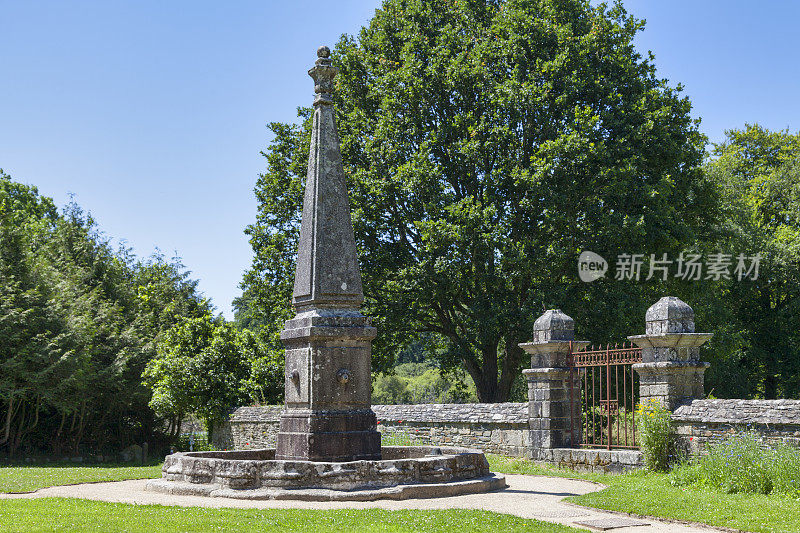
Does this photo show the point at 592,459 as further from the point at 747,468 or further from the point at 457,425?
the point at 747,468

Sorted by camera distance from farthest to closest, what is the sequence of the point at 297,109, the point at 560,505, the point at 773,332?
the point at 773,332, the point at 297,109, the point at 560,505

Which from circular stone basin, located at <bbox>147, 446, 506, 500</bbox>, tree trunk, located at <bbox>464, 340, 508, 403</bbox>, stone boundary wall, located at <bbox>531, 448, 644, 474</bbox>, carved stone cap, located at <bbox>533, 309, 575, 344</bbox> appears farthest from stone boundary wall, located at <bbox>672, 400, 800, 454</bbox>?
tree trunk, located at <bbox>464, 340, 508, 403</bbox>

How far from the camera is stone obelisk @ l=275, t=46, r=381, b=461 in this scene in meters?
10.0

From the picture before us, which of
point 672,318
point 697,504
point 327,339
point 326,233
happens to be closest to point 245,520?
point 327,339

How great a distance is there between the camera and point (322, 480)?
920 cm

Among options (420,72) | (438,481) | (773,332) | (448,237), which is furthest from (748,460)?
(773,332)

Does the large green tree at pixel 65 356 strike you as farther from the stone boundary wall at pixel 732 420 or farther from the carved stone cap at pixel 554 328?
the stone boundary wall at pixel 732 420

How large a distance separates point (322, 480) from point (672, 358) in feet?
20.0

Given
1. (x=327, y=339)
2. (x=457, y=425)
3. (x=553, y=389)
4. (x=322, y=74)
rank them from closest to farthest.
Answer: (x=327, y=339) < (x=322, y=74) < (x=553, y=389) < (x=457, y=425)

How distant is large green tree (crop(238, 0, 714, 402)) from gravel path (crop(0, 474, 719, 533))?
915 centimetres

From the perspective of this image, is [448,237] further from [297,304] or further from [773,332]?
[773,332]

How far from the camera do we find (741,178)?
32.5 meters

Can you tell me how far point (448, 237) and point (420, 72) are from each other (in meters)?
5.43

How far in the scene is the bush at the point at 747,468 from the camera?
911 centimetres
